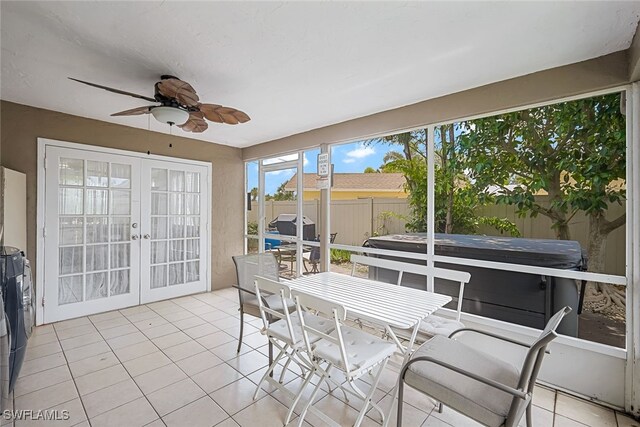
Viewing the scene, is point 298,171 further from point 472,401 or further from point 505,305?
point 472,401

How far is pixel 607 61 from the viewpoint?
→ 2.03 meters

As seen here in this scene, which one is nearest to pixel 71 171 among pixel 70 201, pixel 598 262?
pixel 70 201

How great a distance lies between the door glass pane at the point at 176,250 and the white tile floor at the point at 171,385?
120cm

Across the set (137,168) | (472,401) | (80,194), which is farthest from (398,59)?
(80,194)

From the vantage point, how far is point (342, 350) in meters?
1.58

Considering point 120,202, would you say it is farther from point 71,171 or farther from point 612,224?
point 612,224

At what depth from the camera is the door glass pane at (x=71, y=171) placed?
3.47 m

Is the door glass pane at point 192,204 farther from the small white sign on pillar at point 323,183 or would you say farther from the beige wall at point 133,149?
the small white sign on pillar at point 323,183

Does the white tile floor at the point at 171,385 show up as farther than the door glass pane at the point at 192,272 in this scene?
No

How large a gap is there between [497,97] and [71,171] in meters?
4.63

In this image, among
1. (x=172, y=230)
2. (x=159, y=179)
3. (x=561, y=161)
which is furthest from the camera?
(x=172, y=230)

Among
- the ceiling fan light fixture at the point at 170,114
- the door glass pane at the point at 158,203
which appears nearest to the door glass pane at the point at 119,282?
the door glass pane at the point at 158,203

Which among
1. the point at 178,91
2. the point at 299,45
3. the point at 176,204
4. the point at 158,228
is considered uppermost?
the point at 299,45

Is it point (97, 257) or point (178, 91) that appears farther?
point (97, 257)
